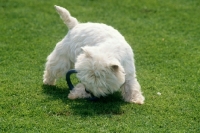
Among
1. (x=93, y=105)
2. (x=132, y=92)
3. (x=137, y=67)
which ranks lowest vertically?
(x=137, y=67)

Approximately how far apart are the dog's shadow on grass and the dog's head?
0.91 feet

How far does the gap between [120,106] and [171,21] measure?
4.88 m

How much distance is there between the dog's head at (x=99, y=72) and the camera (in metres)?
5.79

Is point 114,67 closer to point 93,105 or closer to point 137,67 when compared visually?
point 93,105

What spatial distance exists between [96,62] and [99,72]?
131 millimetres

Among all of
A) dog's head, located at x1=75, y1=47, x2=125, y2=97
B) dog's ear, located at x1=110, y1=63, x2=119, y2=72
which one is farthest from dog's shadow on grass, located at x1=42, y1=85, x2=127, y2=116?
dog's ear, located at x1=110, y1=63, x2=119, y2=72

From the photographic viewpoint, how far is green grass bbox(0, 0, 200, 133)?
19.0 feet

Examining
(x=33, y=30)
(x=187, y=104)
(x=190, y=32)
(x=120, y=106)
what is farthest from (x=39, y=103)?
(x=190, y=32)

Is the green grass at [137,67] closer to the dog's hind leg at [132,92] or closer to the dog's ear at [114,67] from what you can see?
the dog's hind leg at [132,92]

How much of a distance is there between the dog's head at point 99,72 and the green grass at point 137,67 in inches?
14.6

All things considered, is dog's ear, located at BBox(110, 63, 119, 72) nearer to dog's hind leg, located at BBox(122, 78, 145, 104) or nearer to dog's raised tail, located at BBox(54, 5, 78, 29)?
dog's hind leg, located at BBox(122, 78, 145, 104)

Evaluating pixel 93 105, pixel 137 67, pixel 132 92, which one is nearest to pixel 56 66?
pixel 93 105

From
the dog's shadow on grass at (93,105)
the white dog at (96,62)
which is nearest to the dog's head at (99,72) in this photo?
the white dog at (96,62)

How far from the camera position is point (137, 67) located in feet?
26.7
